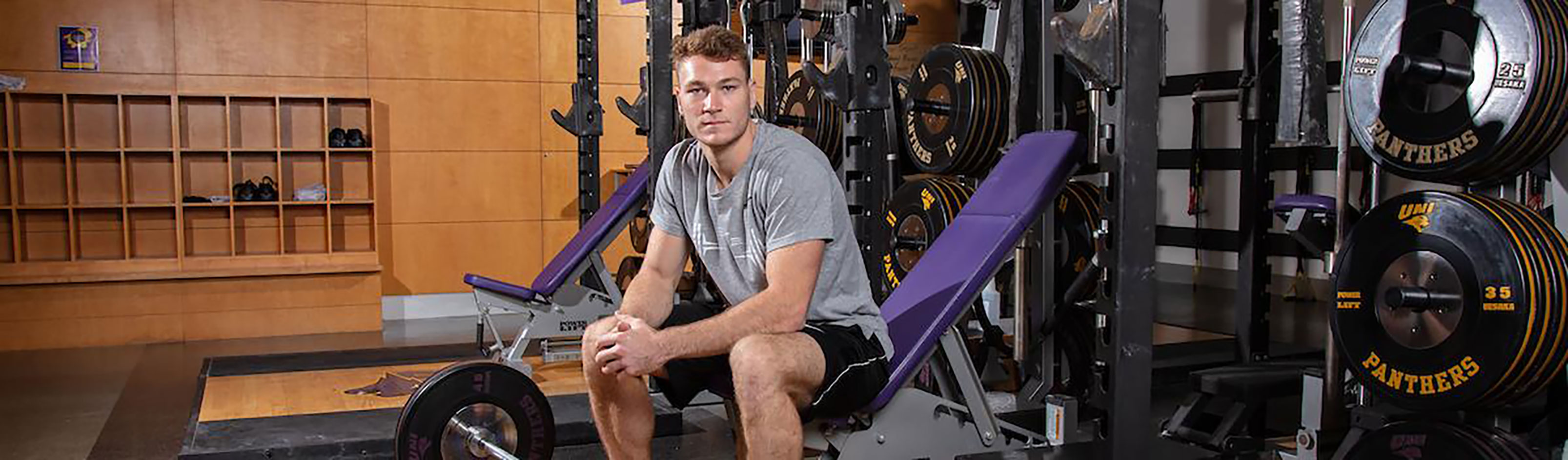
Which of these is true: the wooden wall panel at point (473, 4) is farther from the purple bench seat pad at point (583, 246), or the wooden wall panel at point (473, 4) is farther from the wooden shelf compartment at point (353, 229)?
the purple bench seat pad at point (583, 246)

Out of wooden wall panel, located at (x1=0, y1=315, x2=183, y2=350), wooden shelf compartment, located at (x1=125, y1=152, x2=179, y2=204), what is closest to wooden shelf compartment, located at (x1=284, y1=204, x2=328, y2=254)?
wooden shelf compartment, located at (x1=125, y1=152, x2=179, y2=204)

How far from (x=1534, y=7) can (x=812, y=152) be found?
4.75ft

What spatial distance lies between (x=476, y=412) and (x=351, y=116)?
13.1ft

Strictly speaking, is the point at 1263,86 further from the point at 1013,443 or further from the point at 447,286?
the point at 447,286

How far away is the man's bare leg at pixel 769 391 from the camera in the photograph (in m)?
2.05

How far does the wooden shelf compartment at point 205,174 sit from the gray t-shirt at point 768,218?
448 cm

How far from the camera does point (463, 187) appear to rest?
664 cm

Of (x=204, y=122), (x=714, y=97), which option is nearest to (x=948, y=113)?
(x=714, y=97)

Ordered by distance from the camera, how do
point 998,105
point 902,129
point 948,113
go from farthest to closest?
1. point 902,129
2. point 948,113
3. point 998,105

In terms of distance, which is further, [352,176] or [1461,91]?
[352,176]

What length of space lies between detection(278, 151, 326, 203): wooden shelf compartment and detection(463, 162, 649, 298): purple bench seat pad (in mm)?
1880

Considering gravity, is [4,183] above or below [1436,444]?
above

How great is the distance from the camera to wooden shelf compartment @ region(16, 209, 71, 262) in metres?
5.83

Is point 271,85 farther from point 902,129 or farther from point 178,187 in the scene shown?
point 902,129
